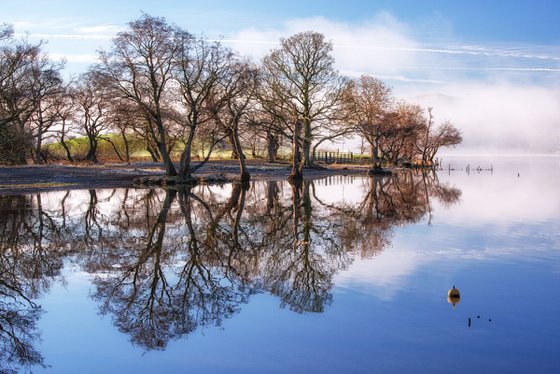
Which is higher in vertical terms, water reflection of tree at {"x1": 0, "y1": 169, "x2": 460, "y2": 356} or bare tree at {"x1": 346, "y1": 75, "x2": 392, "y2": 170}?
bare tree at {"x1": 346, "y1": 75, "x2": 392, "y2": 170}

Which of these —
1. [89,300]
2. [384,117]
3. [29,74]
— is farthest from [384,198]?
[384,117]

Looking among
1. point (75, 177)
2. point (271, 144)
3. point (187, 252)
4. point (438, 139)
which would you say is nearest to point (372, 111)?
point (271, 144)

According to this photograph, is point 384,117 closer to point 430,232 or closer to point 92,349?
point 430,232

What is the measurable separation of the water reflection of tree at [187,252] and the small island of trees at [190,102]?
1271cm

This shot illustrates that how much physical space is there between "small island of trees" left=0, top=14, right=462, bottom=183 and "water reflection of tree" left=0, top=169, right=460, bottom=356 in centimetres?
1271

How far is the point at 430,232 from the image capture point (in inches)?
A: 817

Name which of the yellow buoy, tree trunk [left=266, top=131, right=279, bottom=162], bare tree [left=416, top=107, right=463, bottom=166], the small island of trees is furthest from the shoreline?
bare tree [left=416, top=107, right=463, bottom=166]

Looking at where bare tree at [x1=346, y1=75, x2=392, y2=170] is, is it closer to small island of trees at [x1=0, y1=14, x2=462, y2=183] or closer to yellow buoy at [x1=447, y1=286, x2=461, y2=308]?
small island of trees at [x1=0, y1=14, x2=462, y2=183]

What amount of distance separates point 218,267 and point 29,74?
39147 millimetres

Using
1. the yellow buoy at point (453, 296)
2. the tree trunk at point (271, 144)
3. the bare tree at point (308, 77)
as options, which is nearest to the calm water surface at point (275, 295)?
the yellow buoy at point (453, 296)

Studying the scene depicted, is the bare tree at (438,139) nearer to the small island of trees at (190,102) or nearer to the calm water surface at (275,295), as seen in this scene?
the small island of trees at (190,102)

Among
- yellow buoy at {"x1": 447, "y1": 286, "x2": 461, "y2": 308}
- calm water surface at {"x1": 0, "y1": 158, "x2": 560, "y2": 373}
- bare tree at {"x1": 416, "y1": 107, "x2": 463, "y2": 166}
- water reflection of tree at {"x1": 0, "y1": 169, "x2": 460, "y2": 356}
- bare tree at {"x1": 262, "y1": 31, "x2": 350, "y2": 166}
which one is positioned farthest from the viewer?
bare tree at {"x1": 416, "y1": 107, "x2": 463, "y2": 166}

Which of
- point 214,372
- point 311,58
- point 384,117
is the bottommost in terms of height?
point 214,372

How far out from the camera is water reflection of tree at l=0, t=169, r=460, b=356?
35.7 feet
